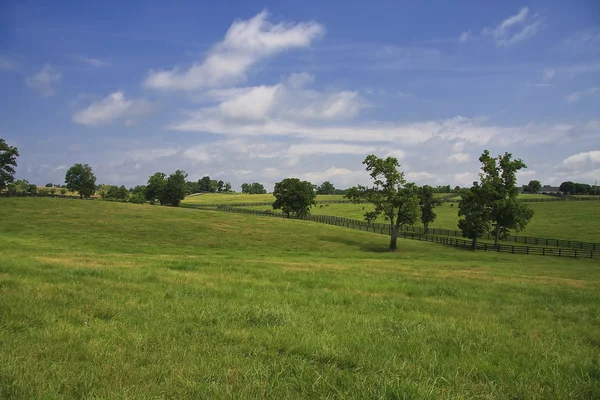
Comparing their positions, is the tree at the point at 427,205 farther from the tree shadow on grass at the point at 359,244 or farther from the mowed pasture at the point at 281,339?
the mowed pasture at the point at 281,339

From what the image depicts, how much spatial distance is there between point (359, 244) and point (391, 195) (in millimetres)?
8789

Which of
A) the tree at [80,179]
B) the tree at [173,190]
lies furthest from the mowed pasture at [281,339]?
the tree at [80,179]

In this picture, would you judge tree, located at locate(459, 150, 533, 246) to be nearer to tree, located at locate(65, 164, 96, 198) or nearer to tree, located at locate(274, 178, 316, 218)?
tree, located at locate(274, 178, 316, 218)

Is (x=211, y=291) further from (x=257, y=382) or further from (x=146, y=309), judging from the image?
(x=257, y=382)

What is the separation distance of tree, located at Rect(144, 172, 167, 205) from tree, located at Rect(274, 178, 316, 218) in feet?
156

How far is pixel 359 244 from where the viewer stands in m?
55.5

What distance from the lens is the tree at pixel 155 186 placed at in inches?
4857

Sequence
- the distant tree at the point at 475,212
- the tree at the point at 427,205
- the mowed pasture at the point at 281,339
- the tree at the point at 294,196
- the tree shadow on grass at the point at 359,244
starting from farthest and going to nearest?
the tree at the point at 294,196
the tree at the point at 427,205
the distant tree at the point at 475,212
the tree shadow on grass at the point at 359,244
the mowed pasture at the point at 281,339

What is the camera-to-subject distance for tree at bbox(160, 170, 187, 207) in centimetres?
11994

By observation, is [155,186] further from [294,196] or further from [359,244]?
[359,244]

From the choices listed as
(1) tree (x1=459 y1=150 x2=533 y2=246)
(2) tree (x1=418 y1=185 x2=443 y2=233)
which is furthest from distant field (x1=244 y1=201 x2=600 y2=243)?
(1) tree (x1=459 y1=150 x2=533 y2=246)

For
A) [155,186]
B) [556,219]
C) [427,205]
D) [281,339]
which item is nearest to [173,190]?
[155,186]

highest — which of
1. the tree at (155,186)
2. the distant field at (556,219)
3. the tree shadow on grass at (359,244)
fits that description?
the tree at (155,186)

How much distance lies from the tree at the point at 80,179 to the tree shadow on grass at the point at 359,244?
9906 centimetres
